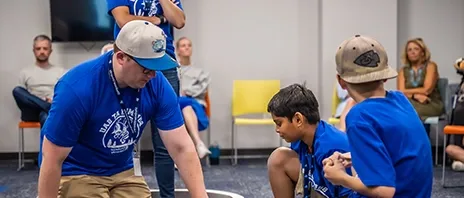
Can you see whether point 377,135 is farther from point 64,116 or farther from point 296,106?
point 64,116

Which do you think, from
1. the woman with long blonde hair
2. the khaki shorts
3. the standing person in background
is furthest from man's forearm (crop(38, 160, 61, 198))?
the woman with long blonde hair

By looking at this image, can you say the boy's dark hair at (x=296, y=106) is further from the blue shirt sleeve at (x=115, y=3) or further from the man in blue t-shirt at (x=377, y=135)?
the blue shirt sleeve at (x=115, y=3)

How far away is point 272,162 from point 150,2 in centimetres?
88

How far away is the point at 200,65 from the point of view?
605 centimetres

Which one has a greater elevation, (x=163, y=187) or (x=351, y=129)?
(x=351, y=129)

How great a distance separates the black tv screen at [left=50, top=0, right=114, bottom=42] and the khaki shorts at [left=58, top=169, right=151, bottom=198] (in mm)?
3629

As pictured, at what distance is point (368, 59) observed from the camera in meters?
1.89

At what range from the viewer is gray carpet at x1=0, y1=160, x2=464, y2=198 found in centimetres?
439

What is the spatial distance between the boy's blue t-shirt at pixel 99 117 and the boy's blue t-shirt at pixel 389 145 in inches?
28.7

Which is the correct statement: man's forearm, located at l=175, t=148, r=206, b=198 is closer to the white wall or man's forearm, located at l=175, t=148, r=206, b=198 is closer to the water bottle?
the water bottle

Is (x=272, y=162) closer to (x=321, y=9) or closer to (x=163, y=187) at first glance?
(x=163, y=187)

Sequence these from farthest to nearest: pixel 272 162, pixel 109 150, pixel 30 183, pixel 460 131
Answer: pixel 30 183 < pixel 460 131 < pixel 272 162 < pixel 109 150

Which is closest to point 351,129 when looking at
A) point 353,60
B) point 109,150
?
point 353,60

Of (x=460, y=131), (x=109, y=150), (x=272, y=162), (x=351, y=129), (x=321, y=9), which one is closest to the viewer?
(x=351, y=129)
